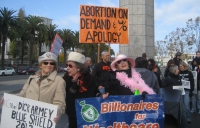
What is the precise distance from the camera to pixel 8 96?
3.35m

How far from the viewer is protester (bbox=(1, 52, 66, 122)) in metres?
3.11

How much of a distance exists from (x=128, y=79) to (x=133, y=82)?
0.10m

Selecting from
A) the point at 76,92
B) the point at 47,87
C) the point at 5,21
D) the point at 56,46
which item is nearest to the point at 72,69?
the point at 76,92

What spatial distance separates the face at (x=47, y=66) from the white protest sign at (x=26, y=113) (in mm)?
421

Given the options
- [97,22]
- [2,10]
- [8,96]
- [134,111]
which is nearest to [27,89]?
[8,96]

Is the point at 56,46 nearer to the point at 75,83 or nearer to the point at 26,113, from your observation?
the point at 75,83

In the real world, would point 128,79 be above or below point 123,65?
below

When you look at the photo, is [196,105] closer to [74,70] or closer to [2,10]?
[74,70]

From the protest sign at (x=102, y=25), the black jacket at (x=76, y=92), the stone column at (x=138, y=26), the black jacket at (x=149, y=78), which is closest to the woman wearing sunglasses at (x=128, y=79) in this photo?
the black jacket at (x=149, y=78)

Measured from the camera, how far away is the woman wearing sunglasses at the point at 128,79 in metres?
3.84

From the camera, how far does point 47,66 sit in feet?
10.8

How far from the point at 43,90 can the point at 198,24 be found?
36661mm

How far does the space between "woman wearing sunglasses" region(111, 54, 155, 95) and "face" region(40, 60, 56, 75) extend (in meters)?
1.06

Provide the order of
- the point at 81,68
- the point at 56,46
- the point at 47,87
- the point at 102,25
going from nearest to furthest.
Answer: the point at 47,87, the point at 81,68, the point at 56,46, the point at 102,25
